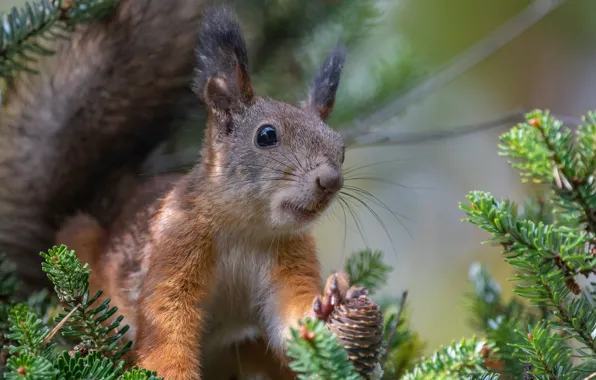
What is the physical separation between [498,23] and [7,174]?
2.63 metres

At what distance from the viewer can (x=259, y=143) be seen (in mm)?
1334

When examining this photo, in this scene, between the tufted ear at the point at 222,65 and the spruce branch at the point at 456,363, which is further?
the tufted ear at the point at 222,65

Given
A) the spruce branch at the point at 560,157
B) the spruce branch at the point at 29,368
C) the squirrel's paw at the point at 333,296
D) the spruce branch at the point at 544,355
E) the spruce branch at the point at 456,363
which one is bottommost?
the spruce branch at the point at 29,368

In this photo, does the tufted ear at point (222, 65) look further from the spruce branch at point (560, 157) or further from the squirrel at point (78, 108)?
the spruce branch at point (560, 157)

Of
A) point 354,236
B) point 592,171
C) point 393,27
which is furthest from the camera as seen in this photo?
point 354,236

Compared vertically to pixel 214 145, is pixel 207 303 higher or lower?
lower

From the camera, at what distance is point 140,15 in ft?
5.26

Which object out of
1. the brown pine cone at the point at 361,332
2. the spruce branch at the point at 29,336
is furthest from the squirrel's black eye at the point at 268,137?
the spruce branch at the point at 29,336

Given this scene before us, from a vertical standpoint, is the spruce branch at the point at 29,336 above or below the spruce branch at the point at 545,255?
below

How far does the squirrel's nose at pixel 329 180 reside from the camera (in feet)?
3.86

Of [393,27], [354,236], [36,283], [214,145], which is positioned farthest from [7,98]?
[354,236]

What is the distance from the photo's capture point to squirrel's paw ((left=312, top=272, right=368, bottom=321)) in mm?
1005

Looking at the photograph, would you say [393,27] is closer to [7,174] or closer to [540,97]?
[540,97]

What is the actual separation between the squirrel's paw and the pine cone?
6cm
